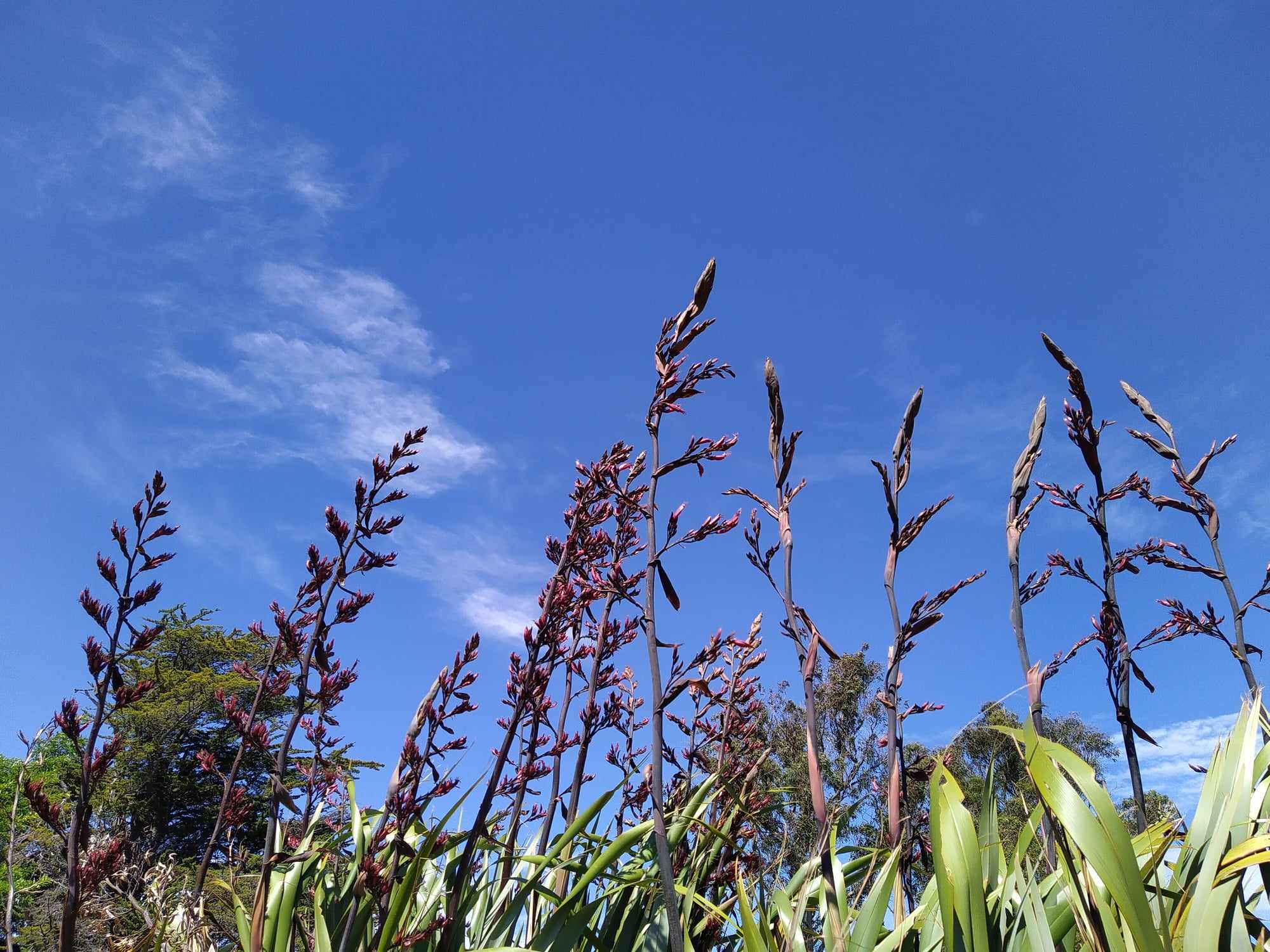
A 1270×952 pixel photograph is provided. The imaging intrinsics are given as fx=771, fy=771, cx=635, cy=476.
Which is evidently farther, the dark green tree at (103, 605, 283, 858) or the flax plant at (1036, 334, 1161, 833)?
the dark green tree at (103, 605, 283, 858)

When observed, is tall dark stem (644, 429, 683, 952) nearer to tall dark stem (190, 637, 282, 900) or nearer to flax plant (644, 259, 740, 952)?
flax plant (644, 259, 740, 952)

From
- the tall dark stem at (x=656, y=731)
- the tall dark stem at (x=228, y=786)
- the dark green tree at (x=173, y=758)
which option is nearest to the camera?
the tall dark stem at (x=656, y=731)

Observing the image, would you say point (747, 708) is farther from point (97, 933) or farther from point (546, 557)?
point (97, 933)

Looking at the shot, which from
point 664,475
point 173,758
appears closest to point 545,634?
point 664,475

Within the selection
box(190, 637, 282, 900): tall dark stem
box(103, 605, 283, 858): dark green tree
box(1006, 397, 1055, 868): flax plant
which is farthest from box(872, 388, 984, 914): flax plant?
box(103, 605, 283, 858): dark green tree

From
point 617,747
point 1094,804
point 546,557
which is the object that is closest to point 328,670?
point 546,557

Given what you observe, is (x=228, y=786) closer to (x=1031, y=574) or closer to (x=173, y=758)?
(x=1031, y=574)

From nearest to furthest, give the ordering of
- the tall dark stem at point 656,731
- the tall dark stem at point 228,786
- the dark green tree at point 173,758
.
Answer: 1. the tall dark stem at point 656,731
2. the tall dark stem at point 228,786
3. the dark green tree at point 173,758

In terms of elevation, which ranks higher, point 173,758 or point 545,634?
point 173,758

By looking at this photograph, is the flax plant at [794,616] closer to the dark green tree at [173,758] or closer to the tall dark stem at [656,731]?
the tall dark stem at [656,731]

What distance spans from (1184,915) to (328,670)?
216cm

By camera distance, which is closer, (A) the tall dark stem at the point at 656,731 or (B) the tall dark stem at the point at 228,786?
(A) the tall dark stem at the point at 656,731

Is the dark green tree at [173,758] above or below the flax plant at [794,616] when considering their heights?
above

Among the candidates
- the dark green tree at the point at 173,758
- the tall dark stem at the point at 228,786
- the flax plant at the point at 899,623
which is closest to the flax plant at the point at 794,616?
the flax plant at the point at 899,623
